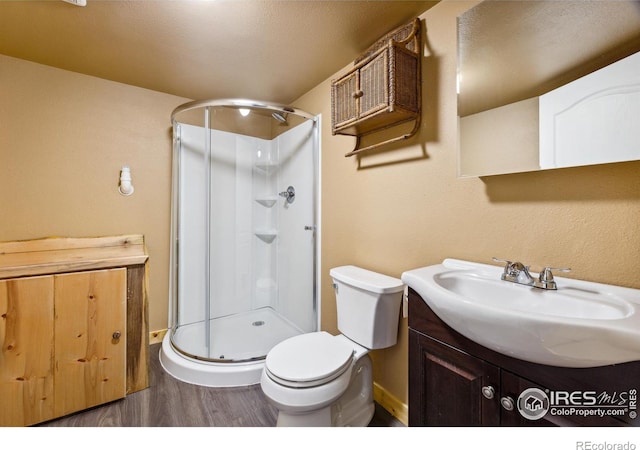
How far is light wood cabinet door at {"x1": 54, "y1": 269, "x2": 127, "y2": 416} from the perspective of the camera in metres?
1.50

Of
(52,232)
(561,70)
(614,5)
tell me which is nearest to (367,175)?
(561,70)

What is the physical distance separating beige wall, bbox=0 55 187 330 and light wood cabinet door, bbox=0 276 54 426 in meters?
0.75

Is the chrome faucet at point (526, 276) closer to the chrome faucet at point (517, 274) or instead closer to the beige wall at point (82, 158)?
the chrome faucet at point (517, 274)

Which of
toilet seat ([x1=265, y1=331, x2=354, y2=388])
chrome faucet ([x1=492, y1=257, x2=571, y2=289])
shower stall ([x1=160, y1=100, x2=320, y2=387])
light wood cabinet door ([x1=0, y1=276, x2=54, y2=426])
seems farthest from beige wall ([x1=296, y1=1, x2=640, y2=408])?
light wood cabinet door ([x1=0, y1=276, x2=54, y2=426])

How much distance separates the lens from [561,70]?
0.97 m

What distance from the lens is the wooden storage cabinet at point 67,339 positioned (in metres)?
1.41

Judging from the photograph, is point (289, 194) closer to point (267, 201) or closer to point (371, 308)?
point (267, 201)

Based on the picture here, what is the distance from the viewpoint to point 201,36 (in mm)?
1565

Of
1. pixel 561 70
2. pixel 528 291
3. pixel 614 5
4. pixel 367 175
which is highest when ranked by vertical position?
pixel 614 5

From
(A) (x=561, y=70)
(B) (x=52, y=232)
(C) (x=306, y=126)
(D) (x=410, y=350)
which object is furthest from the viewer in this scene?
(C) (x=306, y=126)

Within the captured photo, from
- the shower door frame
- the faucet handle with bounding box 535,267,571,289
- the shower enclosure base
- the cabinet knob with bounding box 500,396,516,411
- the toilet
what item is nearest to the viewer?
the cabinet knob with bounding box 500,396,516,411

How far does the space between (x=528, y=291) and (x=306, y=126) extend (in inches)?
70.0

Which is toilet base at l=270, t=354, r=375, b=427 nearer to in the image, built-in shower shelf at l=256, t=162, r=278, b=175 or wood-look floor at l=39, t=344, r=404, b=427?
wood-look floor at l=39, t=344, r=404, b=427

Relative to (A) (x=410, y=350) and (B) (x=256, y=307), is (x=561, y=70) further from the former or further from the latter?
(B) (x=256, y=307)
